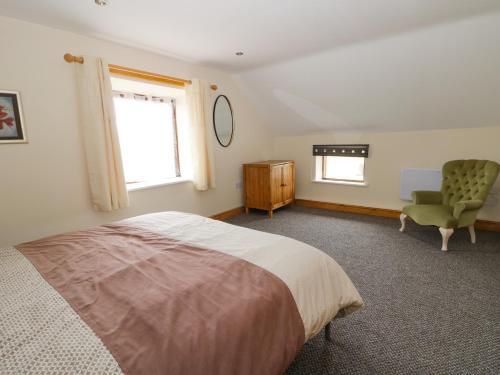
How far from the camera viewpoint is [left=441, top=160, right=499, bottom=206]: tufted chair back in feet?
9.54

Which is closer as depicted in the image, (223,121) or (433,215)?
(433,215)

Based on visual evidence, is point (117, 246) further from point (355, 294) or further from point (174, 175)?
point (174, 175)

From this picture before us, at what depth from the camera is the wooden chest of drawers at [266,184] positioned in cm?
407

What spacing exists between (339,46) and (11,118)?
3.10 metres

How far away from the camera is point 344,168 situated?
15.0ft

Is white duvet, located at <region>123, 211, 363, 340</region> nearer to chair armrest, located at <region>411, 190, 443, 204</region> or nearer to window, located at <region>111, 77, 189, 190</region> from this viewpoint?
window, located at <region>111, 77, 189, 190</region>

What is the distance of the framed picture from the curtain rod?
56 cm

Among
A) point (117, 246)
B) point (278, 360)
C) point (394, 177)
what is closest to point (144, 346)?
point (278, 360)

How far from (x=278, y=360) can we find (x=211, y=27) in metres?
2.50

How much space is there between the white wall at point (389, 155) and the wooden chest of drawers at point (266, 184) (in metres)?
0.50

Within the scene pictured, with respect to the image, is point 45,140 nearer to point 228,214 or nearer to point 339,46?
point 228,214

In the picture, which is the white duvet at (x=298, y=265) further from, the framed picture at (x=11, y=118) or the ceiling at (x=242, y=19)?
the ceiling at (x=242, y=19)

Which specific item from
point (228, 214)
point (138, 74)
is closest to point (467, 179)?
point (228, 214)

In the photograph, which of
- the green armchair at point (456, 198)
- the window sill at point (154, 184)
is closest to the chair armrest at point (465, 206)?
the green armchair at point (456, 198)
